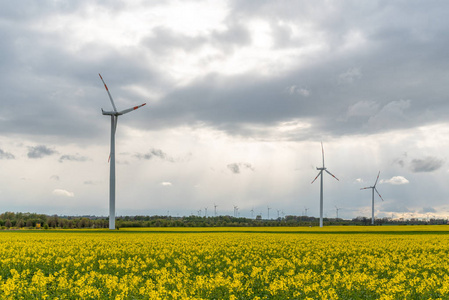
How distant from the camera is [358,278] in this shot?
17.6 metres

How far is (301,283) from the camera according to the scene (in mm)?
16703

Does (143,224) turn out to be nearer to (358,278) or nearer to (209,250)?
(209,250)

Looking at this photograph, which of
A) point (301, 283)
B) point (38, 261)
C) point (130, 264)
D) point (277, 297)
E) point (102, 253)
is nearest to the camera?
point (277, 297)

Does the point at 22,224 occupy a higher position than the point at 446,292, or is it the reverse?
the point at 446,292

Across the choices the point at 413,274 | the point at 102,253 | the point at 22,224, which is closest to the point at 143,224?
the point at 22,224

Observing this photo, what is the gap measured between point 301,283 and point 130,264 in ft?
39.7

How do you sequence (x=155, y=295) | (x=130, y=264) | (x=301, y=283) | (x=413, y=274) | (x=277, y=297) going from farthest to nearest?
(x=130, y=264) → (x=413, y=274) → (x=301, y=283) → (x=277, y=297) → (x=155, y=295)

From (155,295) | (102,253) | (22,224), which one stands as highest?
(155,295)

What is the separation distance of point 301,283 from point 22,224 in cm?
14753

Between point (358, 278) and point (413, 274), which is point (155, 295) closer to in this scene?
point (358, 278)

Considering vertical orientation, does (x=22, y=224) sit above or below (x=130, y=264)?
below

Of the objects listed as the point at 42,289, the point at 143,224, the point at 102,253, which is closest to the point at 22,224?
the point at 143,224

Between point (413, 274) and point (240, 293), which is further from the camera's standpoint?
point (413, 274)

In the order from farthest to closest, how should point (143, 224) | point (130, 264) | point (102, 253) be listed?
point (143, 224), point (102, 253), point (130, 264)
